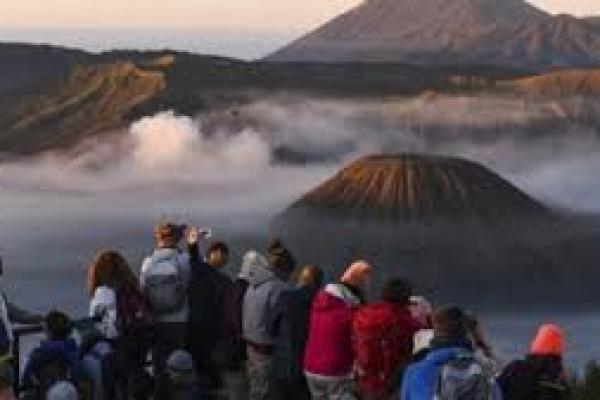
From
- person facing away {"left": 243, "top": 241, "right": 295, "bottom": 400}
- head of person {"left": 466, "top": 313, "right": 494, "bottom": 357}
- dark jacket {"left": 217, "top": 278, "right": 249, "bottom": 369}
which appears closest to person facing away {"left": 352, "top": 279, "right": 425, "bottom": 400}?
head of person {"left": 466, "top": 313, "right": 494, "bottom": 357}

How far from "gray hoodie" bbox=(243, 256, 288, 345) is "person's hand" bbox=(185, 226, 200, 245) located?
62 centimetres

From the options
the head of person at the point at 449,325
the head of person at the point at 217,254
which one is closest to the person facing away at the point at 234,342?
the head of person at the point at 217,254

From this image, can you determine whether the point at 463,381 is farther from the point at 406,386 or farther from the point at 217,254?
the point at 217,254

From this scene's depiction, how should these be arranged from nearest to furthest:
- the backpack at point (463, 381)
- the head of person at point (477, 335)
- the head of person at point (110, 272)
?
1. the backpack at point (463, 381)
2. the head of person at point (477, 335)
3. the head of person at point (110, 272)

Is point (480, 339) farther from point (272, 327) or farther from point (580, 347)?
point (580, 347)

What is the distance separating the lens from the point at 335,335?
12.6m

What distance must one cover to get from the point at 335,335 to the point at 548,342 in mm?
2175

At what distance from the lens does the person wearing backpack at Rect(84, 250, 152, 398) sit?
42.2ft

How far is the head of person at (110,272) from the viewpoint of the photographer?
41.9 ft

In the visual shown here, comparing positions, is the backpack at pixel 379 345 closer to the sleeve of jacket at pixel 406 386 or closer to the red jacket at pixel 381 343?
the red jacket at pixel 381 343

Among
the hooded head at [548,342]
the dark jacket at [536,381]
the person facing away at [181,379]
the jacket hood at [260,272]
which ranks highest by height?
the jacket hood at [260,272]

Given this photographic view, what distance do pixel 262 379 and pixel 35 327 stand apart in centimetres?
208

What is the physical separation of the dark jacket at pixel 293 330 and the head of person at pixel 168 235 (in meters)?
1.17

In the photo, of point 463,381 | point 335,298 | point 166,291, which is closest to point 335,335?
point 335,298
